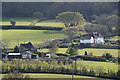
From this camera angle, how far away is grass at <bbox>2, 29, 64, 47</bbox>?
61844 millimetres

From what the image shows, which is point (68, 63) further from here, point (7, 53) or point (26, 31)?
point (26, 31)

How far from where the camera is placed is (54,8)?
295 feet

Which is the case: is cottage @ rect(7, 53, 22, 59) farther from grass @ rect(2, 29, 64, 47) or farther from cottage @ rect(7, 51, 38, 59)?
grass @ rect(2, 29, 64, 47)

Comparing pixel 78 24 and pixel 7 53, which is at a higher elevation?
pixel 78 24

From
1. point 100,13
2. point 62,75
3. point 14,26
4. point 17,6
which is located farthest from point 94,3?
point 62,75

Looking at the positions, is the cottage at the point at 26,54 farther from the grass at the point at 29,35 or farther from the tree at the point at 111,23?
the tree at the point at 111,23

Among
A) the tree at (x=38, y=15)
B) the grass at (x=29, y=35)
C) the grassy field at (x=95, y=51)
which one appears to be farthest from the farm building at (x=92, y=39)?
the tree at (x=38, y=15)

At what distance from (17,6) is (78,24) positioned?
27818mm

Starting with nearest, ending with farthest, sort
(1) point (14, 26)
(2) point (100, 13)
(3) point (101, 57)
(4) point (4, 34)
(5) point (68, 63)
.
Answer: (5) point (68, 63) < (3) point (101, 57) < (4) point (4, 34) < (1) point (14, 26) < (2) point (100, 13)

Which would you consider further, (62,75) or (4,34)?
(4,34)

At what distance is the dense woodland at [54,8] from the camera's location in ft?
281

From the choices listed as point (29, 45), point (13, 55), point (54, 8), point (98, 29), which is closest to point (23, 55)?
point (13, 55)

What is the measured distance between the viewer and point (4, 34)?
6650cm

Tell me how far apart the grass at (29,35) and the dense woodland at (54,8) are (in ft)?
52.2
